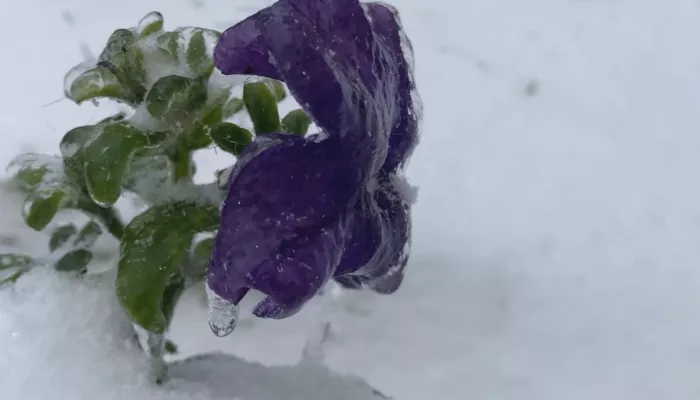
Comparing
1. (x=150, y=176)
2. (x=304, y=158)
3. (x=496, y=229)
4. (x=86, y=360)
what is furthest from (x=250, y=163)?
(x=496, y=229)

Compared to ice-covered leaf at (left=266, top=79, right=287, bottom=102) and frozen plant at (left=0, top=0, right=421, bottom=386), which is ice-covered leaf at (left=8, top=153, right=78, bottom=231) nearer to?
frozen plant at (left=0, top=0, right=421, bottom=386)

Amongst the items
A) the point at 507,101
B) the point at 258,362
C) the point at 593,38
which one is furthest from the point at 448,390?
the point at 593,38

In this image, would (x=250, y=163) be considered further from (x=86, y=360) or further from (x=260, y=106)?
(x=86, y=360)

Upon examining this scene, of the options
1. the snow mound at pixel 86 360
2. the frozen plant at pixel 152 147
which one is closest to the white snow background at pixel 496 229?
the snow mound at pixel 86 360

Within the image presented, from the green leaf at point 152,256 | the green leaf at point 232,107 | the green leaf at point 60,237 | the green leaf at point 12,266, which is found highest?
the green leaf at point 232,107

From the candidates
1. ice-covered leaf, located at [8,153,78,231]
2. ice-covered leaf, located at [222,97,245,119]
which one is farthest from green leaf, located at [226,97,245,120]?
ice-covered leaf, located at [8,153,78,231]

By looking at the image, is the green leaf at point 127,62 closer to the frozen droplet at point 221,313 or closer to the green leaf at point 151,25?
the green leaf at point 151,25
